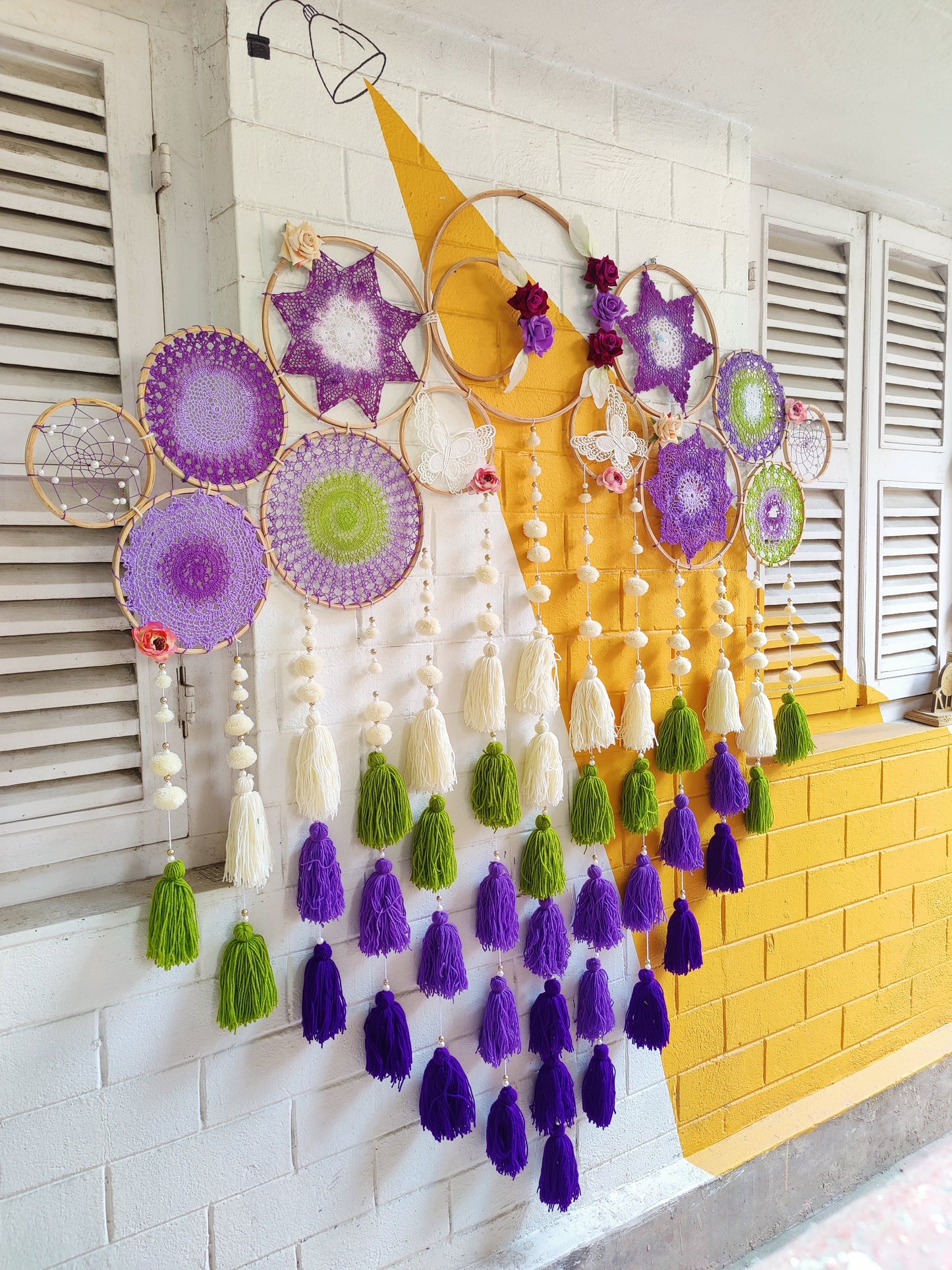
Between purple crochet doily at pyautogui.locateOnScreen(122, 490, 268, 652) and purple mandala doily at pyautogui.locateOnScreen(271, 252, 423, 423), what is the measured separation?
0.75 feet

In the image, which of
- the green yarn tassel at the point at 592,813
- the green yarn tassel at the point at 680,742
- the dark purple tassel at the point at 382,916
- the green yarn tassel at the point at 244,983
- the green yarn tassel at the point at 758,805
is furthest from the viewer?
the green yarn tassel at the point at 758,805

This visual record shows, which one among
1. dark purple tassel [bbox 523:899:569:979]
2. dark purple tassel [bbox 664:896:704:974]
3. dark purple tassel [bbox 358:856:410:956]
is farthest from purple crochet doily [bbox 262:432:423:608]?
dark purple tassel [bbox 664:896:704:974]

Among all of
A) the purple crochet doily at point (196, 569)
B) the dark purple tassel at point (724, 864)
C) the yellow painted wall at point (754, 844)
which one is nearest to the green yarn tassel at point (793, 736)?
the yellow painted wall at point (754, 844)

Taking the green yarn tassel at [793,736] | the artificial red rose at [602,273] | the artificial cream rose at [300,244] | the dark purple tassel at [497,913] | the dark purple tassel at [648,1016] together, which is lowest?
the dark purple tassel at [648,1016]

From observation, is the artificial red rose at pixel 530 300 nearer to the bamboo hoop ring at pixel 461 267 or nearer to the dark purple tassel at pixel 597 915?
the bamboo hoop ring at pixel 461 267

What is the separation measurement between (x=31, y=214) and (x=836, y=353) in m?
1.71

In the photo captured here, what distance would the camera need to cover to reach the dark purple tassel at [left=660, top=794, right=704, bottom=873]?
1.58 meters

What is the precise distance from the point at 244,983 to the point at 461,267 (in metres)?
1.11

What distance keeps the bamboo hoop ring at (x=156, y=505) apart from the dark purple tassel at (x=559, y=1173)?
997mm

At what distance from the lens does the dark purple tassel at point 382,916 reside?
125cm

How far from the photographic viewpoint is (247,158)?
116 cm

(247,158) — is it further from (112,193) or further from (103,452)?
(103,452)

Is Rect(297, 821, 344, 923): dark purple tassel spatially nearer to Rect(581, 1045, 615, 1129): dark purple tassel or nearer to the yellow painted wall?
the yellow painted wall

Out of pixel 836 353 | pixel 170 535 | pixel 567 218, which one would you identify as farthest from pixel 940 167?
pixel 170 535
